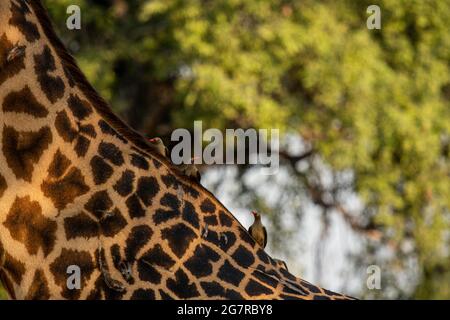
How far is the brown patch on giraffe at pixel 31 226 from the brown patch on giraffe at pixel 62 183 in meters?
0.06

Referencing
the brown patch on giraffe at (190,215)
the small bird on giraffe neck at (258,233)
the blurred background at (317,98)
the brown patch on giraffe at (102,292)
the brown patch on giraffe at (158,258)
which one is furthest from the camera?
the blurred background at (317,98)

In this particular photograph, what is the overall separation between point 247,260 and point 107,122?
2.31 ft

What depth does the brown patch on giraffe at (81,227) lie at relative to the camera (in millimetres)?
3494

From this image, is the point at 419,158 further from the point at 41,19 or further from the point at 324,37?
the point at 41,19

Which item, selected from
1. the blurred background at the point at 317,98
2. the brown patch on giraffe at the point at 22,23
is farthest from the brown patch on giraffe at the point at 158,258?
the blurred background at the point at 317,98

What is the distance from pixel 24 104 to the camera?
139 inches

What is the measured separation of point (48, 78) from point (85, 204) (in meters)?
0.46

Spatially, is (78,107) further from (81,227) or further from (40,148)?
(81,227)

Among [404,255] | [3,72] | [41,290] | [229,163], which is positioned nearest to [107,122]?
[3,72]

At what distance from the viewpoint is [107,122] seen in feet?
12.0

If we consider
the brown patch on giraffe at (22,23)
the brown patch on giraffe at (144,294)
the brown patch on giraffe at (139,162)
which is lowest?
the brown patch on giraffe at (144,294)

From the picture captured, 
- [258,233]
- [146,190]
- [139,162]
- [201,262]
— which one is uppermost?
[139,162]

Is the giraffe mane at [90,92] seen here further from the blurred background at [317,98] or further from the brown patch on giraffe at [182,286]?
the blurred background at [317,98]

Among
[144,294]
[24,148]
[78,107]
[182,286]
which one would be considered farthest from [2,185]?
[182,286]
